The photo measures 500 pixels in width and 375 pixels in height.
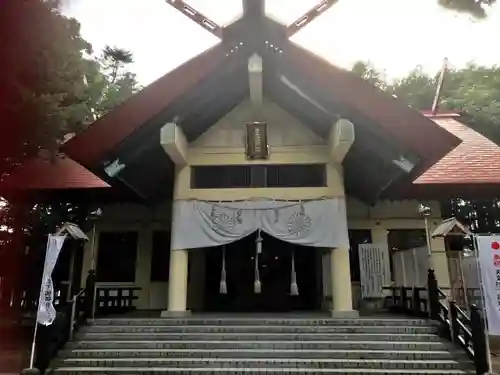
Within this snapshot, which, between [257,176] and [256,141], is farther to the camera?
[257,176]

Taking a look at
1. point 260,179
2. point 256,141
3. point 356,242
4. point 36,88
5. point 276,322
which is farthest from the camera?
point 356,242

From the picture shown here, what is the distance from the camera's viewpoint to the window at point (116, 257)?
10.4 m

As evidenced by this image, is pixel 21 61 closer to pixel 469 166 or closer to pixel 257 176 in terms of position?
pixel 257 176

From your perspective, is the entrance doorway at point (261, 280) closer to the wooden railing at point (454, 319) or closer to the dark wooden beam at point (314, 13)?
the wooden railing at point (454, 319)

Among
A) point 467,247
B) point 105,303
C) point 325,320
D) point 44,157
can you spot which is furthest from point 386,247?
point 44,157

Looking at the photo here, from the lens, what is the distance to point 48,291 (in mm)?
6152

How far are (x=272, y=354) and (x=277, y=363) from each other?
23 cm

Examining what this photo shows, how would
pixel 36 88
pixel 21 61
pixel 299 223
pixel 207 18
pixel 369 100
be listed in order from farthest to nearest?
1. pixel 207 18
2. pixel 299 223
3. pixel 369 100
4. pixel 36 88
5. pixel 21 61

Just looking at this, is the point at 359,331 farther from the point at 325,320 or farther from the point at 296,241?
the point at 296,241

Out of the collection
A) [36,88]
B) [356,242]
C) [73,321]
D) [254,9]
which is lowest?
[73,321]

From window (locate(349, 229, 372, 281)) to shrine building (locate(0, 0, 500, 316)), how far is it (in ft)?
0.12

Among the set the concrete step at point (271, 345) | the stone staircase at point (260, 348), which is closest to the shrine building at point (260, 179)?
the stone staircase at point (260, 348)

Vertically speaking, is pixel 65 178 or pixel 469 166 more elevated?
pixel 469 166

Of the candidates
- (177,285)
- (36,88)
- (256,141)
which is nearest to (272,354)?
(177,285)
